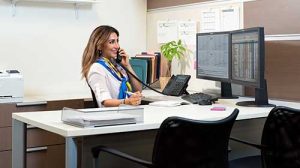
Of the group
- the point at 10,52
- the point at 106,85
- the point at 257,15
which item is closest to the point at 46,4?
the point at 10,52

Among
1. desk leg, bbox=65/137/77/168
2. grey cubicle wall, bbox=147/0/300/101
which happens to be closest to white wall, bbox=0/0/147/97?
grey cubicle wall, bbox=147/0/300/101

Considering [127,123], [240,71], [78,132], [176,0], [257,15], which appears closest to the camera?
[78,132]

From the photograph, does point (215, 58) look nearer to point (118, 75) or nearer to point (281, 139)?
point (118, 75)

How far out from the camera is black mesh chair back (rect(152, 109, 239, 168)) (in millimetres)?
1796

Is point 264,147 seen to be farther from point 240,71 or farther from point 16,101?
point 16,101

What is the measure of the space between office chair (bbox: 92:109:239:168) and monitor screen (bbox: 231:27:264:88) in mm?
787

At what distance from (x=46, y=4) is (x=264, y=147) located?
2.49 metres

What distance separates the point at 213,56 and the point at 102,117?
61.3 inches

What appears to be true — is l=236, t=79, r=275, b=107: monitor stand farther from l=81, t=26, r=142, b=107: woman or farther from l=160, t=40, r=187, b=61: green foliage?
l=160, t=40, r=187, b=61: green foliage

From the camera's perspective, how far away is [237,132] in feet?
9.89

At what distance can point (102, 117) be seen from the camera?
6.23 feet

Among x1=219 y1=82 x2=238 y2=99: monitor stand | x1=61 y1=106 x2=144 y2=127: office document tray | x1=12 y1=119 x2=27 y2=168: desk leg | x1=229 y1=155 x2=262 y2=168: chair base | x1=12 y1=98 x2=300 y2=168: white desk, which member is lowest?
x1=229 y1=155 x2=262 y2=168: chair base

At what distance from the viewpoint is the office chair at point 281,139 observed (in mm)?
2092

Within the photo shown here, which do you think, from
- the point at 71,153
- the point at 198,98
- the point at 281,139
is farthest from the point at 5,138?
the point at 281,139
